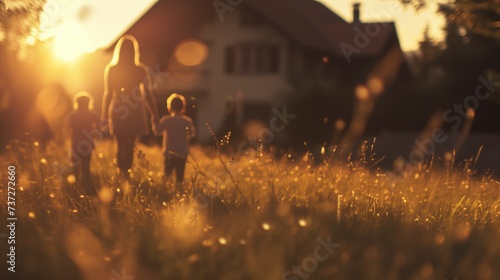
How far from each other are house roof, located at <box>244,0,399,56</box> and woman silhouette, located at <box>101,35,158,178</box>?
2155cm

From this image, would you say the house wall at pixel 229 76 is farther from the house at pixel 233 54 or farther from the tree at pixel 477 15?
the tree at pixel 477 15

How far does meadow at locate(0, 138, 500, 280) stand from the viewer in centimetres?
523

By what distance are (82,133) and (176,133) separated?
1401mm

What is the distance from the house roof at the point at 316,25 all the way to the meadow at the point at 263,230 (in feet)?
78.8

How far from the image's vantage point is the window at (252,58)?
3297cm

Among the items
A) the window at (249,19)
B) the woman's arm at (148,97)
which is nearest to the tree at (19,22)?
the woman's arm at (148,97)

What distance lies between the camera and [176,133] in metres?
9.59

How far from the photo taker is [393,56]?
44.8m

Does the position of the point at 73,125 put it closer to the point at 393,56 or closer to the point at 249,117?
the point at 249,117

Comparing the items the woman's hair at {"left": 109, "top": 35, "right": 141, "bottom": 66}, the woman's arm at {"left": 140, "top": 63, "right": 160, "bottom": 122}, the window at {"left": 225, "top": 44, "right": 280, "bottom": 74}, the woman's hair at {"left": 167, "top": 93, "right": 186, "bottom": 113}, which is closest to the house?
the window at {"left": 225, "top": 44, "right": 280, "bottom": 74}

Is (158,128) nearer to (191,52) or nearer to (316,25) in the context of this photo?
(191,52)

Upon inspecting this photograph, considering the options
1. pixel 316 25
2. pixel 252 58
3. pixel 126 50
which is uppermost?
pixel 316 25

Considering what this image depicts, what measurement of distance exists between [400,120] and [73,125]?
19725 mm

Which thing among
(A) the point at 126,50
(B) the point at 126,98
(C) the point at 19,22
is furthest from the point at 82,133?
(C) the point at 19,22
